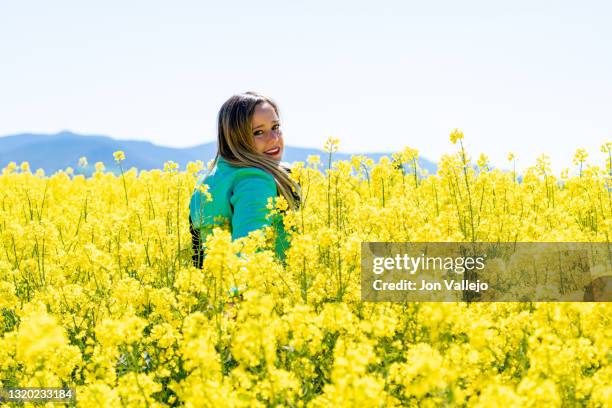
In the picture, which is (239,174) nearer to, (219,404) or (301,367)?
(301,367)

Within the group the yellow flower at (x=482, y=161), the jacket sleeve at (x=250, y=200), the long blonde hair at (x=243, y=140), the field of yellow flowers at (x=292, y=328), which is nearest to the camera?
the field of yellow flowers at (x=292, y=328)

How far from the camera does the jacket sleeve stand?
434 centimetres

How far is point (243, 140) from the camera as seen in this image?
→ 4.84 m

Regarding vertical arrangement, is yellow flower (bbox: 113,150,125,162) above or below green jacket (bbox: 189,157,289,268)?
above

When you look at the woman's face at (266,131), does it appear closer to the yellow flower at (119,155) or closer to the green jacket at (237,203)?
the green jacket at (237,203)

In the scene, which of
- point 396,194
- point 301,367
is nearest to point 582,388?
point 301,367

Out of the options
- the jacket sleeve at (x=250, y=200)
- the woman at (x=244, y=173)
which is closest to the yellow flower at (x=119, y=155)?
the woman at (x=244, y=173)

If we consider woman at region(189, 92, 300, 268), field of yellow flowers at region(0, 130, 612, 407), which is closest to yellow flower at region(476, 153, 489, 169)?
→ field of yellow flowers at region(0, 130, 612, 407)

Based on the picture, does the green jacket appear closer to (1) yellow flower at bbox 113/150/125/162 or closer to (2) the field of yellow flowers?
(2) the field of yellow flowers

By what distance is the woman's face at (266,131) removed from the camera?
4.83 m

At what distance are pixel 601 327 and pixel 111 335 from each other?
212cm

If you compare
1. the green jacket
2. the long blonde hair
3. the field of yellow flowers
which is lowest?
the field of yellow flowers

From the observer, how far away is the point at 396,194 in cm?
618

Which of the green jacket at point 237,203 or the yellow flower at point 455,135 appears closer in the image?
the green jacket at point 237,203
